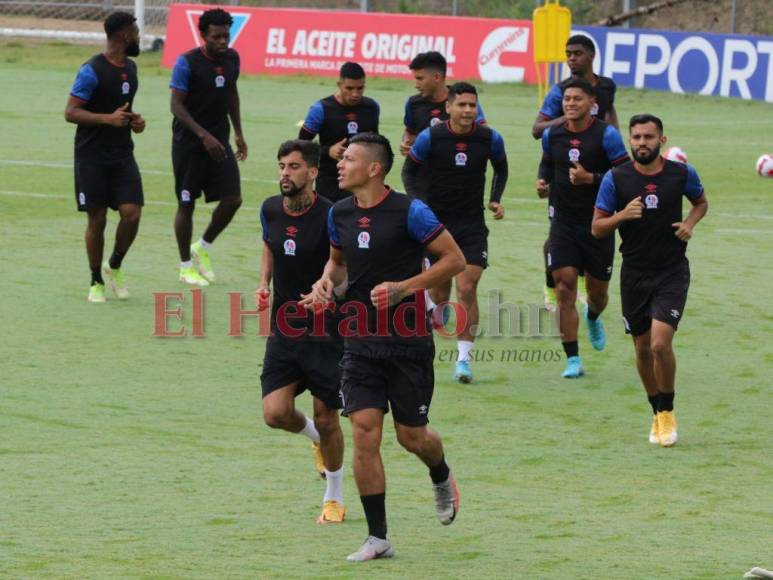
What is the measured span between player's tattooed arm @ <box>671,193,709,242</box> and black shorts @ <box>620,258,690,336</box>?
0.27 meters

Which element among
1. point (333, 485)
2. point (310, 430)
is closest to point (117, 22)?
point (310, 430)

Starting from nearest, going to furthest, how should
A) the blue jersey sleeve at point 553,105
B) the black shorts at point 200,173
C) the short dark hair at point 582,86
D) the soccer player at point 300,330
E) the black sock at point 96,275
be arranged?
1. the soccer player at point 300,330
2. the short dark hair at point 582,86
3. the blue jersey sleeve at point 553,105
4. the black sock at point 96,275
5. the black shorts at point 200,173

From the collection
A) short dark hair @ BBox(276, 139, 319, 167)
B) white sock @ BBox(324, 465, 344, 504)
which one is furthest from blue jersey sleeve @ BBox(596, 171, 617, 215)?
white sock @ BBox(324, 465, 344, 504)

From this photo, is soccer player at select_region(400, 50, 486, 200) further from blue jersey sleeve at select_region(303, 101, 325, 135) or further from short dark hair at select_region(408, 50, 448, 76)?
blue jersey sleeve at select_region(303, 101, 325, 135)

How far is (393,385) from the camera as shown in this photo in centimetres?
861

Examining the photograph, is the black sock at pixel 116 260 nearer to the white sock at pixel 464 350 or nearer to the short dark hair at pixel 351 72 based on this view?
the short dark hair at pixel 351 72

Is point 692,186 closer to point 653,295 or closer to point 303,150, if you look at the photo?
point 653,295

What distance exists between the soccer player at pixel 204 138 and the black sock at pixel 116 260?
0.80 m

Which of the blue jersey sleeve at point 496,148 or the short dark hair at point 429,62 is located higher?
the short dark hair at point 429,62

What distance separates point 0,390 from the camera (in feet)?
39.4

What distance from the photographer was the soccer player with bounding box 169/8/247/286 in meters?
16.1

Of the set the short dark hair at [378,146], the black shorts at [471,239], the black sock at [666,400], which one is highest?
the short dark hair at [378,146]

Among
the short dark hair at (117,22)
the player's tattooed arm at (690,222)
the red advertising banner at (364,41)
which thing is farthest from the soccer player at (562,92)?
the red advertising banner at (364,41)

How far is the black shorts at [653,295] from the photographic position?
11.0 metres
